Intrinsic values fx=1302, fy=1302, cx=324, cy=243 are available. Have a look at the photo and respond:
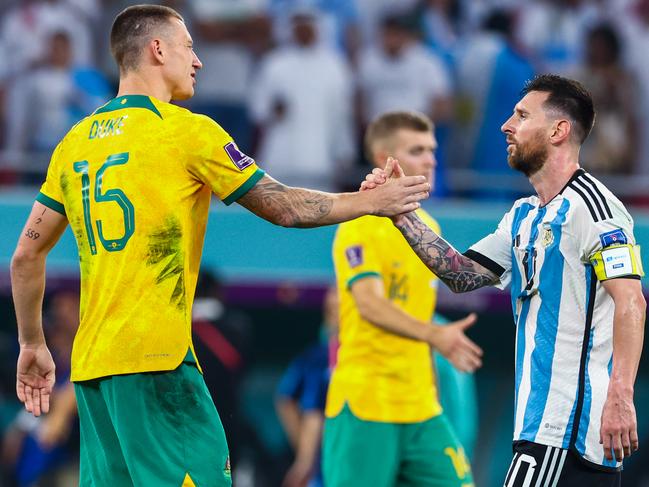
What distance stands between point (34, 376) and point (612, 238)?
8.67ft

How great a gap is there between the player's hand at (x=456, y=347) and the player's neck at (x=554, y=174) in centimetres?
132

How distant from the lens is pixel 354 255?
7.43m

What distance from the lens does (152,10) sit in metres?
5.73

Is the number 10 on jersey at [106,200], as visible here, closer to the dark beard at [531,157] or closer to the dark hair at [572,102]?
the dark beard at [531,157]

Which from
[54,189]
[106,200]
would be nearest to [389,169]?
[106,200]

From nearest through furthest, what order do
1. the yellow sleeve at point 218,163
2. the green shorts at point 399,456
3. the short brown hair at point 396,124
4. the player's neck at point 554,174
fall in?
the yellow sleeve at point 218,163, the player's neck at point 554,174, the green shorts at point 399,456, the short brown hair at point 396,124

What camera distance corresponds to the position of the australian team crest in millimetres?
5419

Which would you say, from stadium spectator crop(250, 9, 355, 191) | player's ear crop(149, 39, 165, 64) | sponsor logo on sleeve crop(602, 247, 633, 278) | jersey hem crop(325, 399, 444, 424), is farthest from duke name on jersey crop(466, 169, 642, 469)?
stadium spectator crop(250, 9, 355, 191)

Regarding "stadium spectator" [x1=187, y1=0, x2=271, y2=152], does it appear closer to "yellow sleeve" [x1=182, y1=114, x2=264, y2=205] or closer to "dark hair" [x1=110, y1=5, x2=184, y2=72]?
"dark hair" [x1=110, y1=5, x2=184, y2=72]

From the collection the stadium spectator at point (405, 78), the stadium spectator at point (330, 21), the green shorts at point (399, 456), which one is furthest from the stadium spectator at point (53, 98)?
the green shorts at point (399, 456)

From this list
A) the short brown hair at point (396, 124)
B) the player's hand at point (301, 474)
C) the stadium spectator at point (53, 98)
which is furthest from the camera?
the stadium spectator at point (53, 98)

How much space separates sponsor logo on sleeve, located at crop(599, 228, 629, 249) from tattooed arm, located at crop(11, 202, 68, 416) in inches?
91.1

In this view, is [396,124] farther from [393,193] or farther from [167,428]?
[167,428]

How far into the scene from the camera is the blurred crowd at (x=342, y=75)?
40.4 feet
